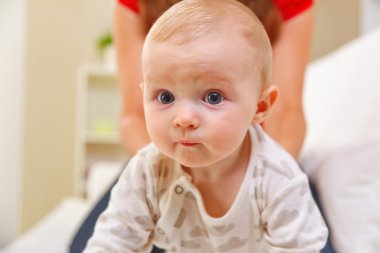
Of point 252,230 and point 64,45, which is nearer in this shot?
point 252,230

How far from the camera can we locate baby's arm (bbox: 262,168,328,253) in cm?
51

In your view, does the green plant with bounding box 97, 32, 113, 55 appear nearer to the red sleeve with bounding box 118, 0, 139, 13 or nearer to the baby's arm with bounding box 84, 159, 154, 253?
the red sleeve with bounding box 118, 0, 139, 13

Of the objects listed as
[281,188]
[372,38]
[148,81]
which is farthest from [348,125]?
[148,81]

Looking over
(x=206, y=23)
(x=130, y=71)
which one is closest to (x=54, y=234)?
(x=130, y=71)

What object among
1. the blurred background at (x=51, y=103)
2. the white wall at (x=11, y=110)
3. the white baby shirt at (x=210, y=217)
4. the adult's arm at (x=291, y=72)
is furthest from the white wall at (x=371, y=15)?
the white wall at (x=11, y=110)

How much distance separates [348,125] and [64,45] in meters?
2.28

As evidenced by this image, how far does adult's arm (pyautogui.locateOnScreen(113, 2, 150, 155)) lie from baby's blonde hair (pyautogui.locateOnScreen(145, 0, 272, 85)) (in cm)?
41

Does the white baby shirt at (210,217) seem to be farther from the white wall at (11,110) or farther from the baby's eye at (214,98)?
the white wall at (11,110)

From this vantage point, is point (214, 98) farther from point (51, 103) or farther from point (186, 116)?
point (51, 103)

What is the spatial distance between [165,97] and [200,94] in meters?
0.04

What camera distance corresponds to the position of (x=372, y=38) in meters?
1.06

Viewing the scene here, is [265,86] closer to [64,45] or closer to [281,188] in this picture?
[281,188]

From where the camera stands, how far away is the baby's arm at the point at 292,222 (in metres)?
0.51

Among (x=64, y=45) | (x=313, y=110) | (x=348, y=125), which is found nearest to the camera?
(x=348, y=125)
